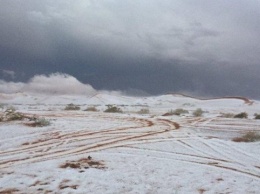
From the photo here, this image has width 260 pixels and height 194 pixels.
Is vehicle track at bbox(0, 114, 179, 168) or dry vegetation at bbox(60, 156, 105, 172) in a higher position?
vehicle track at bbox(0, 114, 179, 168)

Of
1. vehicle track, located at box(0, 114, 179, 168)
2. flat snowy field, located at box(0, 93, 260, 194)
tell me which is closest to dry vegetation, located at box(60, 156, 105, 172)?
flat snowy field, located at box(0, 93, 260, 194)

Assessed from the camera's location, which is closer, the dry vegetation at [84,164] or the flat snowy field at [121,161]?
the flat snowy field at [121,161]

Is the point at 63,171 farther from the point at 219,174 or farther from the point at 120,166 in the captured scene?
the point at 219,174

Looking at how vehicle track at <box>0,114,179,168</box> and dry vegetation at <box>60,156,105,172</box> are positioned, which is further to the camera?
vehicle track at <box>0,114,179,168</box>

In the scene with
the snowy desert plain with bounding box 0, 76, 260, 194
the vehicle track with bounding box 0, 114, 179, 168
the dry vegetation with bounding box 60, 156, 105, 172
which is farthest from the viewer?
the vehicle track with bounding box 0, 114, 179, 168

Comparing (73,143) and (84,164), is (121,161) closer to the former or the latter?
(84,164)

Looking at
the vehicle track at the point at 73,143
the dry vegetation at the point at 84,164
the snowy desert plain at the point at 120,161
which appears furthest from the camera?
the vehicle track at the point at 73,143

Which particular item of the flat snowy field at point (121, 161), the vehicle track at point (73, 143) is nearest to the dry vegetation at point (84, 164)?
the flat snowy field at point (121, 161)

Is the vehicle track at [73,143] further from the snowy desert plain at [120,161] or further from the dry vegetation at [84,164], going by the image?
the dry vegetation at [84,164]

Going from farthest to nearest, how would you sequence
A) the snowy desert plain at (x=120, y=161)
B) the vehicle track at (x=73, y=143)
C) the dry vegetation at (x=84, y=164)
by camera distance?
the vehicle track at (x=73, y=143) < the dry vegetation at (x=84, y=164) < the snowy desert plain at (x=120, y=161)

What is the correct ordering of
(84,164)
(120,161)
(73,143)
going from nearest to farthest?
1. (84,164)
2. (120,161)
3. (73,143)

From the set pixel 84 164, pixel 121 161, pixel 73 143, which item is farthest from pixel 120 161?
pixel 73 143

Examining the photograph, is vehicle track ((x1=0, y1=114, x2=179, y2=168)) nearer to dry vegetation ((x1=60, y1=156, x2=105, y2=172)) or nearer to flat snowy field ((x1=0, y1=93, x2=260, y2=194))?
flat snowy field ((x1=0, y1=93, x2=260, y2=194))

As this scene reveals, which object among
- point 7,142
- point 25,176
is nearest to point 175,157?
point 25,176
